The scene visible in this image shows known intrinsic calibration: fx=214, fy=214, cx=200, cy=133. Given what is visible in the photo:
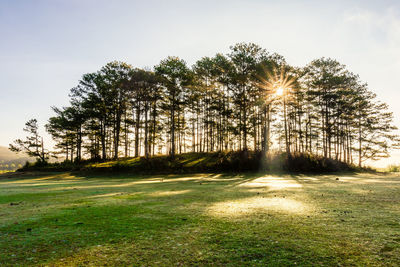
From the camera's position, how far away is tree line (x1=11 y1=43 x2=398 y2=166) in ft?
110

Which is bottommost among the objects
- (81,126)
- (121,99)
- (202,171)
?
(202,171)

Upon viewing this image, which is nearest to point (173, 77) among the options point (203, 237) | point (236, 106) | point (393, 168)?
point (236, 106)

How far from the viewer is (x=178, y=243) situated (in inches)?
140

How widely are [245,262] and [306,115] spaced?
4357 centimetres

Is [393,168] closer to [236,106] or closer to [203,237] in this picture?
[236,106]

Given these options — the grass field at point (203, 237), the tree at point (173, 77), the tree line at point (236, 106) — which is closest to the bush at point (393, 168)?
the tree line at point (236, 106)

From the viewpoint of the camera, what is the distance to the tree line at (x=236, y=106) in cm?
3362

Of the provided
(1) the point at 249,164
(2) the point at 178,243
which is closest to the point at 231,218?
(2) the point at 178,243

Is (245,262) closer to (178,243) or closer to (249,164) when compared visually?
(178,243)

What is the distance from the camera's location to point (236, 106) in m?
35.3

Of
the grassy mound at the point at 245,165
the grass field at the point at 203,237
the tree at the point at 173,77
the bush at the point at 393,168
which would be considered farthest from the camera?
the bush at the point at 393,168

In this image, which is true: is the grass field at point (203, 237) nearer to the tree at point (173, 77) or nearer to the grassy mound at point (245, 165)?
the grassy mound at point (245, 165)

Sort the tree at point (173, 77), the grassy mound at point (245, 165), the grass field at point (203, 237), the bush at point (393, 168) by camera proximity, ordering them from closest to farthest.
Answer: the grass field at point (203, 237)
the grassy mound at point (245, 165)
the tree at point (173, 77)
the bush at point (393, 168)

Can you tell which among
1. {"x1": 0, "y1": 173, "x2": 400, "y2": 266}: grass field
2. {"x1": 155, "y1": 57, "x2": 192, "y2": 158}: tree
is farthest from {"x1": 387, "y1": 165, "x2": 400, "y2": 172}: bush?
{"x1": 0, "y1": 173, "x2": 400, "y2": 266}: grass field
